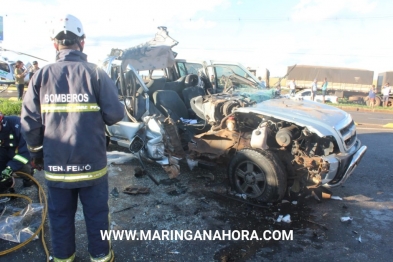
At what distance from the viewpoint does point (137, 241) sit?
3.08 m

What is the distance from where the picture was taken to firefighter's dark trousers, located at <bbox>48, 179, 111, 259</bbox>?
2.44 m

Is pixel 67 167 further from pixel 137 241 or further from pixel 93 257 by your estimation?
pixel 137 241

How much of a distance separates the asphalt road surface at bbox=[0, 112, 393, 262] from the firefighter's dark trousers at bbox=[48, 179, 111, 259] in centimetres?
35

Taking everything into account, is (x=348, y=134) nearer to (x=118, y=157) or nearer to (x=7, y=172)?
(x=118, y=157)

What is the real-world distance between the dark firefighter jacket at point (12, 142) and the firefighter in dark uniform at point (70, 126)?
127cm

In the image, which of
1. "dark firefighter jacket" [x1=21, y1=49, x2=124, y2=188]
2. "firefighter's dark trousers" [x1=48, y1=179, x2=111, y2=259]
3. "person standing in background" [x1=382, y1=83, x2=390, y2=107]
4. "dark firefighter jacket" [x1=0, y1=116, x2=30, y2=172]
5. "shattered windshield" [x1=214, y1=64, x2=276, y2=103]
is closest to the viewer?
"dark firefighter jacket" [x1=21, y1=49, x2=124, y2=188]

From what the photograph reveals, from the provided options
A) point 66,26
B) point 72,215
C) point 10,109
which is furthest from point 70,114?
point 10,109

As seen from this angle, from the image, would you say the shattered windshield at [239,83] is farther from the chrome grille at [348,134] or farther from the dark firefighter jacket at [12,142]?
the dark firefighter jacket at [12,142]

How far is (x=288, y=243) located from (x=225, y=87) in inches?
116

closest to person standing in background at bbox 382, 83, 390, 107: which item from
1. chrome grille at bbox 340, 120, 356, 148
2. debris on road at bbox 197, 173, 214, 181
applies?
chrome grille at bbox 340, 120, 356, 148

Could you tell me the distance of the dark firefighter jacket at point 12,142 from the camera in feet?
11.8

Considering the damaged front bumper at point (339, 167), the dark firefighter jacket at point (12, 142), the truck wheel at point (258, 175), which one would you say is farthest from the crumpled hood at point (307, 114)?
the dark firefighter jacket at point (12, 142)

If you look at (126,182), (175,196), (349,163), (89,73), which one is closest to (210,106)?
(175,196)

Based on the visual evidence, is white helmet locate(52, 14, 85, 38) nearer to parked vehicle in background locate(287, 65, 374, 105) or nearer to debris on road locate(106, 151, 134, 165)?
debris on road locate(106, 151, 134, 165)
